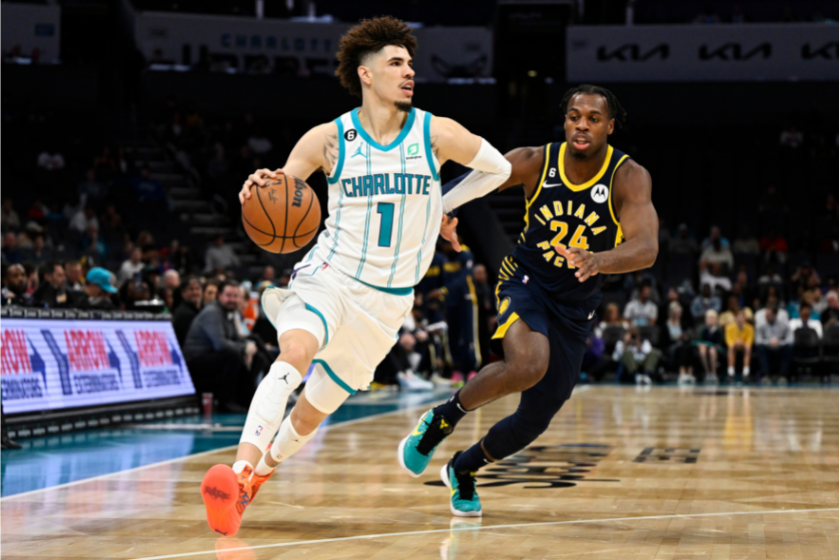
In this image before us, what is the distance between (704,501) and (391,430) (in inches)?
162

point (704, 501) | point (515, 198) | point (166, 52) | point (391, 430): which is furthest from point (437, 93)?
point (704, 501)

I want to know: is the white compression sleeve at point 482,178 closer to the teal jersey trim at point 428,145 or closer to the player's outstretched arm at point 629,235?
the teal jersey trim at point 428,145


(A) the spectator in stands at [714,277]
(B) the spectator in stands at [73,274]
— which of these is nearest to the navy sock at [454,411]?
(B) the spectator in stands at [73,274]

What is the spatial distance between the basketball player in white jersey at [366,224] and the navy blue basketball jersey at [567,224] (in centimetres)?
60

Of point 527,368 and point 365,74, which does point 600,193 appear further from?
point 365,74

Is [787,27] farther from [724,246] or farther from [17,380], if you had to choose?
[17,380]

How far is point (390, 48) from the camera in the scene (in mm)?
4285

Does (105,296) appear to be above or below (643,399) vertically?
above

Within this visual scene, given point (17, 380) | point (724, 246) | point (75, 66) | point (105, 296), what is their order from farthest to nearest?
point (75, 66)
point (724, 246)
point (105, 296)
point (17, 380)

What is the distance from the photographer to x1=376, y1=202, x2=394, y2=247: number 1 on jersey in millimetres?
4137

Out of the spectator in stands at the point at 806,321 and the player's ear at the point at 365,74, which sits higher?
the player's ear at the point at 365,74

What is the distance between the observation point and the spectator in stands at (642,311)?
17828mm

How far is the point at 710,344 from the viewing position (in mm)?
17375

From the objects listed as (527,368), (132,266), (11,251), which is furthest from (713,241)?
(527,368)
